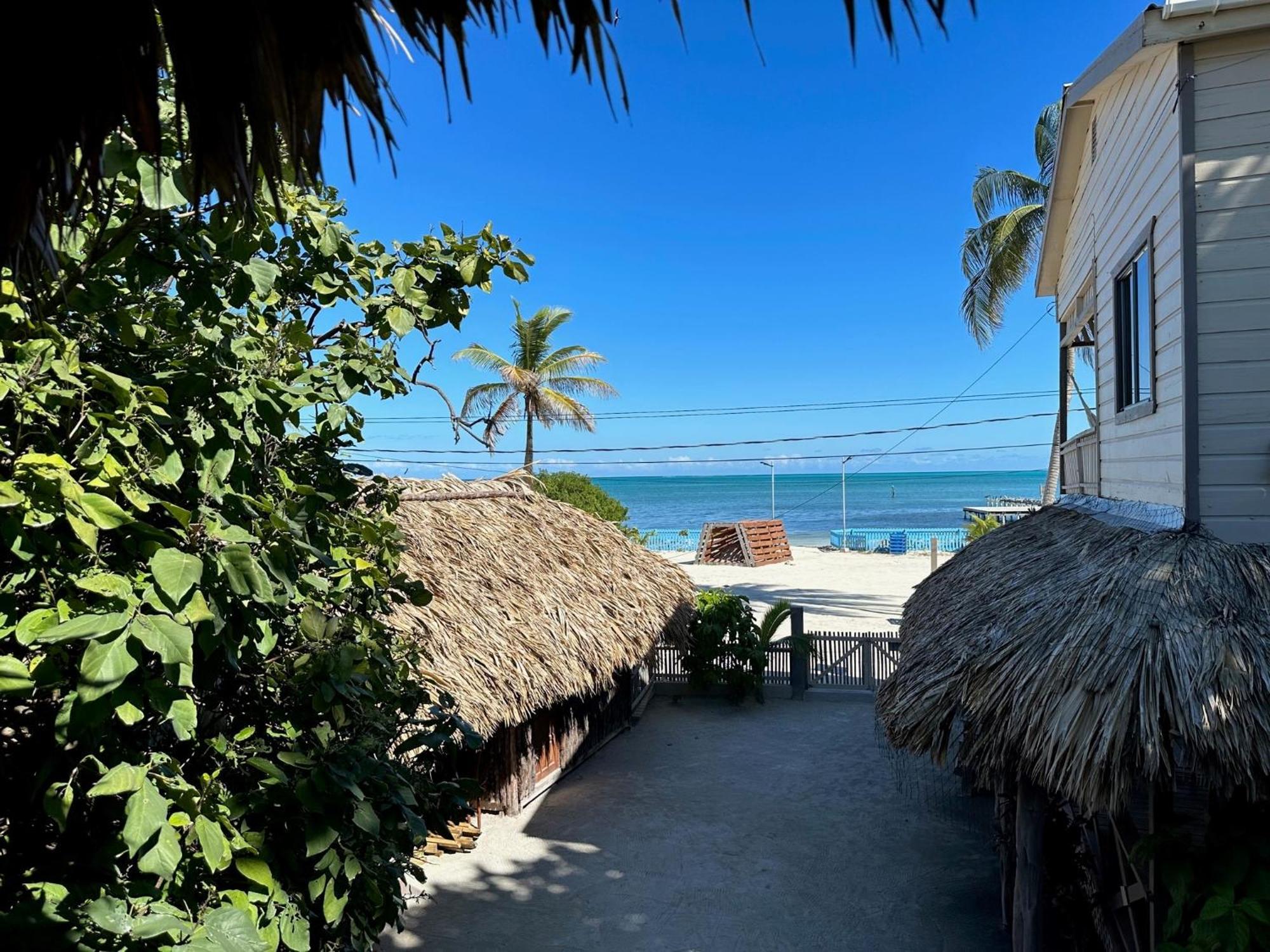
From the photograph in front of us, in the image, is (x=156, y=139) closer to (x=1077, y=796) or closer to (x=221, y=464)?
(x=221, y=464)

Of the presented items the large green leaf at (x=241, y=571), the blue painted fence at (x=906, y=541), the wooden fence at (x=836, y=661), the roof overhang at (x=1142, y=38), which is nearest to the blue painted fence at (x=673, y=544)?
the blue painted fence at (x=906, y=541)

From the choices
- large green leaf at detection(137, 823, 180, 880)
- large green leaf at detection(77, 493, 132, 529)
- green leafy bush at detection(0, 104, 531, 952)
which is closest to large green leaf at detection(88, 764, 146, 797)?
green leafy bush at detection(0, 104, 531, 952)

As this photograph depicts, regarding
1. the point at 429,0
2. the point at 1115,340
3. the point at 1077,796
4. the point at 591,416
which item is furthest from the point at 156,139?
the point at 591,416

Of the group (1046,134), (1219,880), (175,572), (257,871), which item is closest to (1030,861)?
(1219,880)

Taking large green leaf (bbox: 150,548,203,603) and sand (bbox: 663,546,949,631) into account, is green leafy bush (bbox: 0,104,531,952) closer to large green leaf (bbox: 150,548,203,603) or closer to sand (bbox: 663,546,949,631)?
large green leaf (bbox: 150,548,203,603)

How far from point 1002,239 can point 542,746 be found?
55.7 feet

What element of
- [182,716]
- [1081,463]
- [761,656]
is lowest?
[761,656]

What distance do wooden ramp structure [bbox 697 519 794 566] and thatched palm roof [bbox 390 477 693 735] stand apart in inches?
781

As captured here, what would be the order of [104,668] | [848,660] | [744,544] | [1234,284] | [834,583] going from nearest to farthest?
[104,668] < [1234,284] < [848,660] < [834,583] < [744,544]

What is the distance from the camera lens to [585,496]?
19125mm

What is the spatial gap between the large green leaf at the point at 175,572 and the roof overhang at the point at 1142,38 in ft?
17.1

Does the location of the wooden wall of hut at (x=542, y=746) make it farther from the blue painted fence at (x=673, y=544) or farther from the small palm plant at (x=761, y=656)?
the blue painted fence at (x=673, y=544)

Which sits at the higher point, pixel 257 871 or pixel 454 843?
pixel 257 871

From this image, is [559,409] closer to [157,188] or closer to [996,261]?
[996,261]
